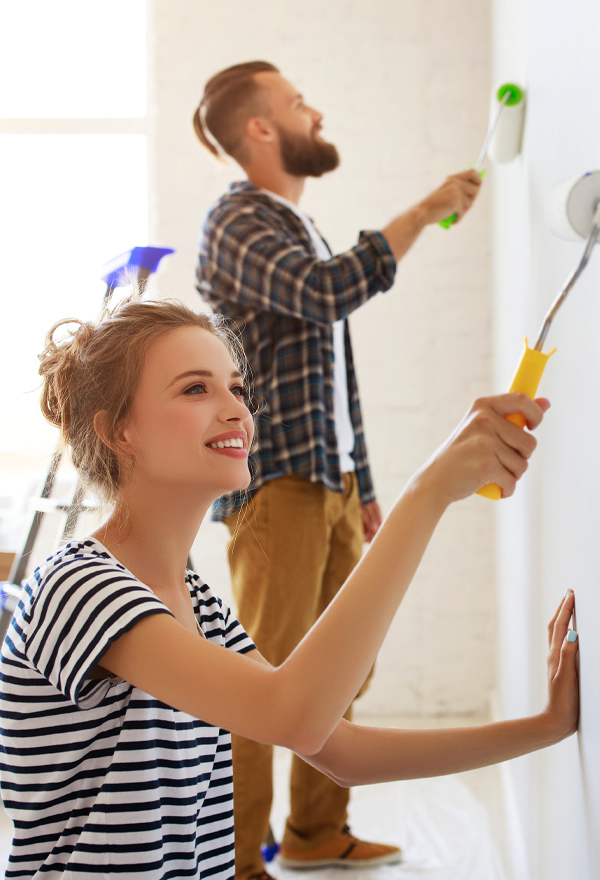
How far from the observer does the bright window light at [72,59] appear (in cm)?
249

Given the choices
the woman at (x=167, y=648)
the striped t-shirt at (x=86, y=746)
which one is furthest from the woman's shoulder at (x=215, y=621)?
the striped t-shirt at (x=86, y=746)

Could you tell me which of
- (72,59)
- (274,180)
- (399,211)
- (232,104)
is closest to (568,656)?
(274,180)

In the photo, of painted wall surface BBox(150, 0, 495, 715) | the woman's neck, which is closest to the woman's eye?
the woman's neck

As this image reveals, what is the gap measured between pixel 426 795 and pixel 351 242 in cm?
152

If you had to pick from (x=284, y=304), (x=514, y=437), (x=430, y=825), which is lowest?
(x=430, y=825)

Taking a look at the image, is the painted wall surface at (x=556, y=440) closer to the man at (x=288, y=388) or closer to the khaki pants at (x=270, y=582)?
the man at (x=288, y=388)

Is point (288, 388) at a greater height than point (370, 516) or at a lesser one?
greater

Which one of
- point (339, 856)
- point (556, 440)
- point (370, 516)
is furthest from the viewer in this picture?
point (370, 516)

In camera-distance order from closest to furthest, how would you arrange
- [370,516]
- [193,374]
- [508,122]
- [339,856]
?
[193,374], [508,122], [339,856], [370,516]

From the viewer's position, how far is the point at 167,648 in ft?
2.06

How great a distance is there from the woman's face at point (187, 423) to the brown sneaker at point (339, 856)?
112 cm

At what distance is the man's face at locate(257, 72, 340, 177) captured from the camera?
1.62 meters

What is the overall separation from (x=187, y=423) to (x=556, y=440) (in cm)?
44

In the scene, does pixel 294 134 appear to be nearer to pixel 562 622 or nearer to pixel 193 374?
pixel 193 374
